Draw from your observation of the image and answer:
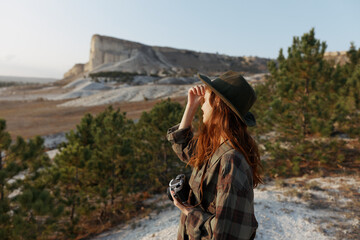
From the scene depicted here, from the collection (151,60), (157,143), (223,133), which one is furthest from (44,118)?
(151,60)

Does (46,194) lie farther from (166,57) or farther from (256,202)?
(166,57)

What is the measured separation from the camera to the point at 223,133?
1.34 meters

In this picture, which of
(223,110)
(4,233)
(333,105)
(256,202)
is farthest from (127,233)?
(333,105)

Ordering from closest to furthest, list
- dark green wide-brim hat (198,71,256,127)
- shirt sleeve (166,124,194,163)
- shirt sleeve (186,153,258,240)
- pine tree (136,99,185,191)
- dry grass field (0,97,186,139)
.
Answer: shirt sleeve (186,153,258,240)
dark green wide-brim hat (198,71,256,127)
shirt sleeve (166,124,194,163)
pine tree (136,99,185,191)
dry grass field (0,97,186,139)

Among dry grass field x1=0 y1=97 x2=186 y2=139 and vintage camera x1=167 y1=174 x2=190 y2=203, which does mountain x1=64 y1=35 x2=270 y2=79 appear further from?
vintage camera x1=167 y1=174 x2=190 y2=203

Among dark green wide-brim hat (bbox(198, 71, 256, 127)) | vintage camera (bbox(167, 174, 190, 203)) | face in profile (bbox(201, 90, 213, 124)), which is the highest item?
dark green wide-brim hat (bbox(198, 71, 256, 127))

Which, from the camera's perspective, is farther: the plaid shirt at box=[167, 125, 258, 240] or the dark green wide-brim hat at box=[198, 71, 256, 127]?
the dark green wide-brim hat at box=[198, 71, 256, 127]

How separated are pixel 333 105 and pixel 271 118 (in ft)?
7.34

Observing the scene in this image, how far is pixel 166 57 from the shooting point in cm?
10606

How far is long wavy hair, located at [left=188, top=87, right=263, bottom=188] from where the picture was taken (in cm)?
134

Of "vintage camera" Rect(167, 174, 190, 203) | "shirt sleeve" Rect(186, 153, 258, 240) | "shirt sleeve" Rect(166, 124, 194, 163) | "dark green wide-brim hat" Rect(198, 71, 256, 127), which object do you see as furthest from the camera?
"shirt sleeve" Rect(166, 124, 194, 163)

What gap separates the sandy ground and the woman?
3.68 meters

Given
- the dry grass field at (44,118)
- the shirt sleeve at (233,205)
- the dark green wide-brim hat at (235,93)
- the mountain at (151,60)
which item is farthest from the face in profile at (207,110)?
the mountain at (151,60)

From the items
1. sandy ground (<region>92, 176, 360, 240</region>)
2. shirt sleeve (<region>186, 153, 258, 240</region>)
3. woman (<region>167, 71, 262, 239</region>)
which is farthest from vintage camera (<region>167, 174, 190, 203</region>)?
sandy ground (<region>92, 176, 360, 240</region>)
